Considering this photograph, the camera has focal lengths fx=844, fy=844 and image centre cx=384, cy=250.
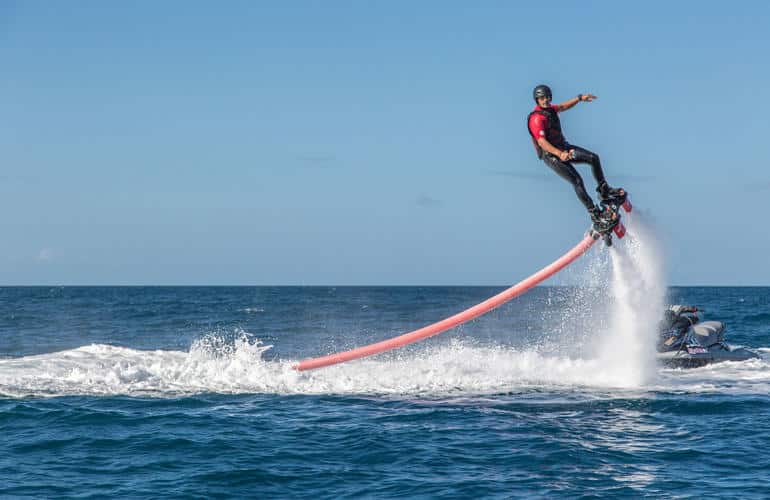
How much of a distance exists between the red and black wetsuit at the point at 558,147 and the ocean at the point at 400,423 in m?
2.89

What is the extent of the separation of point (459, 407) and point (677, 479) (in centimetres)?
552

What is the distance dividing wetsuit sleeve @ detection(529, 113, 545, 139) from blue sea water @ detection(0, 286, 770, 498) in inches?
201

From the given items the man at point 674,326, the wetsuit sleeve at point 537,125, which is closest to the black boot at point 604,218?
the wetsuit sleeve at point 537,125

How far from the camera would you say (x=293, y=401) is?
17.2 metres

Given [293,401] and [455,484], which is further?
[293,401]

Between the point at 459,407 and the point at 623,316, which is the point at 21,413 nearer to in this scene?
the point at 459,407

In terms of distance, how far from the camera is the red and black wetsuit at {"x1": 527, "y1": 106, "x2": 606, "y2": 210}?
15138 millimetres

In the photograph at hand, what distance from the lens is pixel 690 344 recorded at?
2305 centimetres

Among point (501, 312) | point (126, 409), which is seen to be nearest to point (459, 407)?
point (126, 409)

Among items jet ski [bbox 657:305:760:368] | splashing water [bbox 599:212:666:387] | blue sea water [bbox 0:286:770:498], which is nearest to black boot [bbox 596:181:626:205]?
splashing water [bbox 599:212:666:387]

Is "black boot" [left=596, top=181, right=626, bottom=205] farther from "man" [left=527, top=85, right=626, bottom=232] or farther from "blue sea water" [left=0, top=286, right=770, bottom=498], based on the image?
"blue sea water" [left=0, top=286, right=770, bottom=498]

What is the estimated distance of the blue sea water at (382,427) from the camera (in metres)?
11.3

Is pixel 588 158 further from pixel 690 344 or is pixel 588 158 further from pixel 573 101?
pixel 690 344

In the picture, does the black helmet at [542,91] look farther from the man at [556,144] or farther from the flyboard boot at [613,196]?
the flyboard boot at [613,196]
